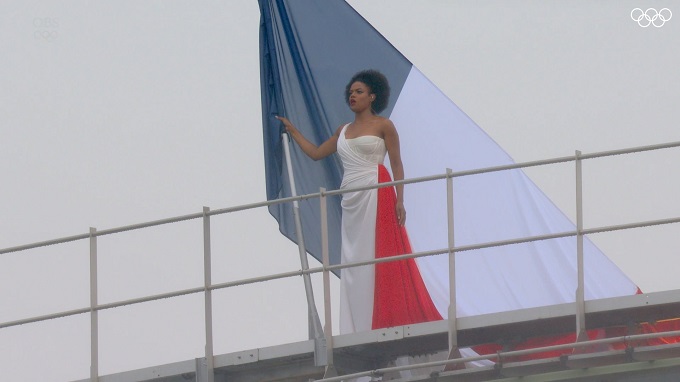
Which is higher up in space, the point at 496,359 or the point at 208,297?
the point at 208,297

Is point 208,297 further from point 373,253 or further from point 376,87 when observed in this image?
point 376,87

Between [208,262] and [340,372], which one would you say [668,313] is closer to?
[340,372]

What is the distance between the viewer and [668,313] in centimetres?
1398

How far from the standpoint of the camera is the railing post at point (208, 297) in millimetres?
14719

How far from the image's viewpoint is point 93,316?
1524 cm

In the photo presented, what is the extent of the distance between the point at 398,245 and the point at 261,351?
1562mm

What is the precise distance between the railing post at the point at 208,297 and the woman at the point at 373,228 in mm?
1139

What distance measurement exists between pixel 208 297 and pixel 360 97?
7.64 feet

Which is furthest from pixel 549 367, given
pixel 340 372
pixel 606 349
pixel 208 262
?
pixel 208 262

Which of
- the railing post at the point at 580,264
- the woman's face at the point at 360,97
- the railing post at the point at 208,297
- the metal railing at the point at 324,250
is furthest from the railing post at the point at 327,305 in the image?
the railing post at the point at 580,264

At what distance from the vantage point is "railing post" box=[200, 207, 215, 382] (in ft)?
48.3

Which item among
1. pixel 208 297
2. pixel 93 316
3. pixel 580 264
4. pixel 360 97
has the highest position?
pixel 360 97

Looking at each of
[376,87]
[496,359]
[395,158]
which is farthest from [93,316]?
[496,359]

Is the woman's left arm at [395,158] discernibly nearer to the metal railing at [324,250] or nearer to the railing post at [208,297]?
the metal railing at [324,250]
